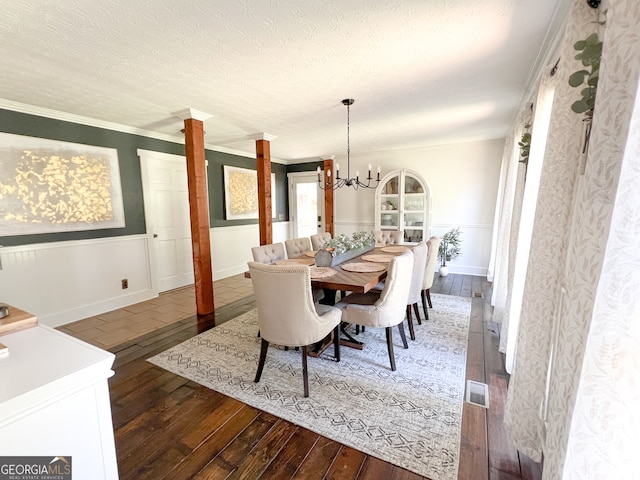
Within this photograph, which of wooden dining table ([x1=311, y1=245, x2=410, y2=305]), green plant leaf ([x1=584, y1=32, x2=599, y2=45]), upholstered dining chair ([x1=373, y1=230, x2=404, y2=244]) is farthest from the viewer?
upholstered dining chair ([x1=373, y1=230, x2=404, y2=244])

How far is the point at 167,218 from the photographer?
4.38m

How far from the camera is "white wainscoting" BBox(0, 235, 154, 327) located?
293cm

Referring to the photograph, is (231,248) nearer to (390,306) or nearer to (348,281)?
(348,281)

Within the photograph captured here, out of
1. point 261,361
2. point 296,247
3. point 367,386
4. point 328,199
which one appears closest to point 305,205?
point 328,199

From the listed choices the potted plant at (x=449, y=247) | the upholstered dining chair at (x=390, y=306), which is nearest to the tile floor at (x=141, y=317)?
the upholstered dining chair at (x=390, y=306)

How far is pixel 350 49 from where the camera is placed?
1913 millimetres

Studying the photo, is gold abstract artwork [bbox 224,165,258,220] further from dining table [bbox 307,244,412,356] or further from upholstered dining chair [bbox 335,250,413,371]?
upholstered dining chair [bbox 335,250,413,371]

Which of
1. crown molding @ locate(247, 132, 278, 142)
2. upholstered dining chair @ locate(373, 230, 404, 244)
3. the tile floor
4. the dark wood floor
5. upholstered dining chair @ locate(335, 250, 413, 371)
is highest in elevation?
crown molding @ locate(247, 132, 278, 142)

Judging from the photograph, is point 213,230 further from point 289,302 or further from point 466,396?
point 466,396

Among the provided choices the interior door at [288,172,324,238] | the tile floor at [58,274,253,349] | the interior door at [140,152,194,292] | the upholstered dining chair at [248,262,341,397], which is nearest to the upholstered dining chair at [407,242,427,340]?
the upholstered dining chair at [248,262,341,397]

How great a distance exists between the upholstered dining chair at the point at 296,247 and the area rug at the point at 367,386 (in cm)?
97

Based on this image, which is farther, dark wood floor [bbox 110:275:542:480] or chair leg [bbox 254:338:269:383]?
chair leg [bbox 254:338:269:383]

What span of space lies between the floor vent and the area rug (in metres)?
0.06

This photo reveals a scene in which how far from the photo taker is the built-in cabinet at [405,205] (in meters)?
5.00
